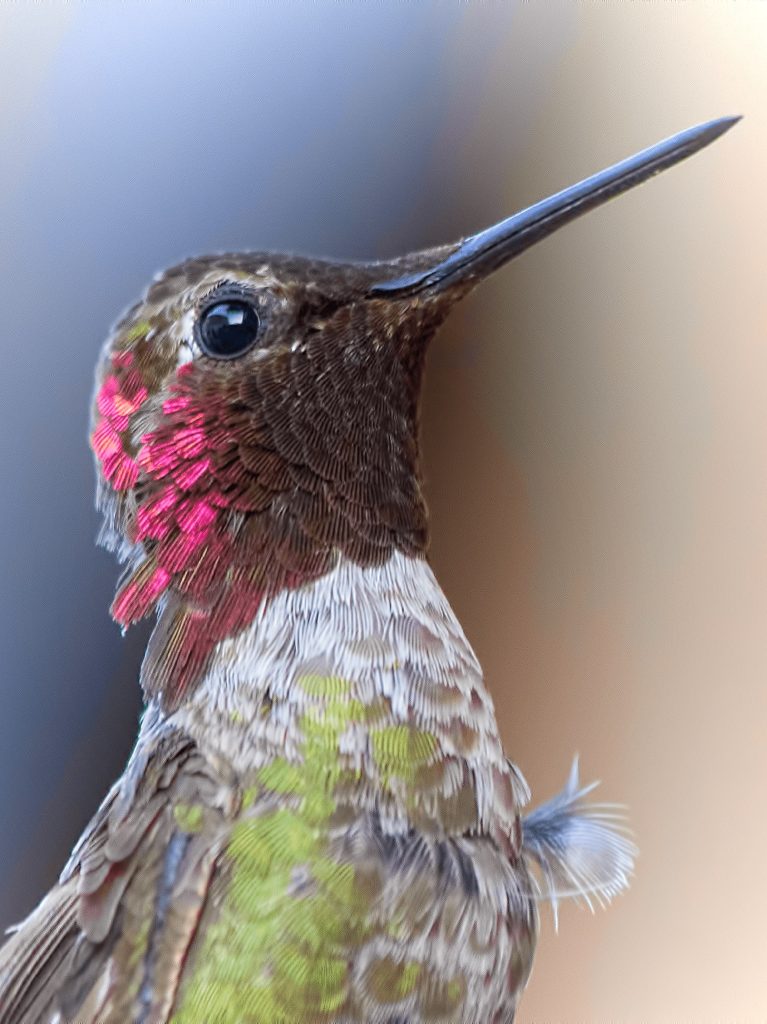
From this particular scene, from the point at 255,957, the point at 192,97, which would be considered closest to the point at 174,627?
the point at 255,957

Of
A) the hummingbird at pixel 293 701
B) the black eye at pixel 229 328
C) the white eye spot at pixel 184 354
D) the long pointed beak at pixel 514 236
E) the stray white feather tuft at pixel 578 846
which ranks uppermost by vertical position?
the long pointed beak at pixel 514 236

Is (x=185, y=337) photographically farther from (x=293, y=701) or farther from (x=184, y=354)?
(x=293, y=701)

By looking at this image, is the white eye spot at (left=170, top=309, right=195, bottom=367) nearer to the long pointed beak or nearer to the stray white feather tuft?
the long pointed beak

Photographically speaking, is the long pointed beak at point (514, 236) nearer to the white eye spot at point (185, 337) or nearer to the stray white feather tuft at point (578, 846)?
the white eye spot at point (185, 337)

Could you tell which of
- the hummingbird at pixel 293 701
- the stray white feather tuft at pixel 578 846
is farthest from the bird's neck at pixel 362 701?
the stray white feather tuft at pixel 578 846

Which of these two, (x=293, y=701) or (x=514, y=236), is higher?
(x=514, y=236)

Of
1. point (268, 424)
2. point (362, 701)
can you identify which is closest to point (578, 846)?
point (362, 701)

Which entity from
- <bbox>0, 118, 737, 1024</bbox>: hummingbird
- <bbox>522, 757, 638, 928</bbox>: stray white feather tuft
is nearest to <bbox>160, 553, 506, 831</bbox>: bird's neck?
<bbox>0, 118, 737, 1024</bbox>: hummingbird
